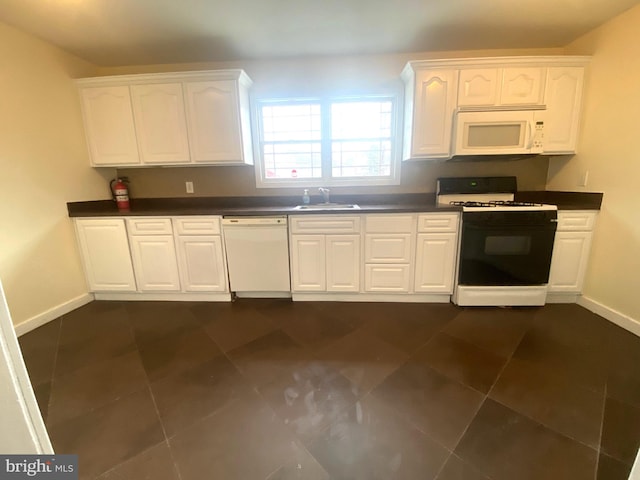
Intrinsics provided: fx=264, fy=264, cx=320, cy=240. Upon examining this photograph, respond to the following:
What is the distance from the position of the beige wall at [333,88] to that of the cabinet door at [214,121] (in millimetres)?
364

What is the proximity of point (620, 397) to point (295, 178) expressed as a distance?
3.02 meters

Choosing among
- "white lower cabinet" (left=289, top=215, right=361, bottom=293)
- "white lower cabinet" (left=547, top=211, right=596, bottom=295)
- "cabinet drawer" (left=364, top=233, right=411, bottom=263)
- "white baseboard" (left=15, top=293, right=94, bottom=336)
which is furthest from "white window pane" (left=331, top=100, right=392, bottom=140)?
"white baseboard" (left=15, top=293, right=94, bottom=336)

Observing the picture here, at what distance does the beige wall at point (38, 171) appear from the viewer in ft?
7.01

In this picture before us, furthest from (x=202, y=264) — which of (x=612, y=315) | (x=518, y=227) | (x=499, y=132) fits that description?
(x=612, y=315)

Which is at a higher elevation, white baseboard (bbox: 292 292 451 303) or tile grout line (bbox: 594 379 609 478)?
white baseboard (bbox: 292 292 451 303)

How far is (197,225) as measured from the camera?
2.61 metres

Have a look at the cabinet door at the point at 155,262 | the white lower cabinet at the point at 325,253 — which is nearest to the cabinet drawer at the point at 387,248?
the white lower cabinet at the point at 325,253

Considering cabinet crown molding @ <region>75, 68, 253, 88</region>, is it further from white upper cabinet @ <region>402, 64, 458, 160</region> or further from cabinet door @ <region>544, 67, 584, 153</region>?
cabinet door @ <region>544, 67, 584, 153</region>

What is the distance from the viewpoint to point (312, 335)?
6.93 feet

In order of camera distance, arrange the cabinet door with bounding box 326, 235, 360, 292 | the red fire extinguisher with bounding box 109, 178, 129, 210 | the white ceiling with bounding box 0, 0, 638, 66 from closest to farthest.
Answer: the white ceiling with bounding box 0, 0, 638, 66 → the cabinet door with bounding box 326, 235, 360, 292 → the red fire extinguisher with bounding box 109, 178, 129, 210

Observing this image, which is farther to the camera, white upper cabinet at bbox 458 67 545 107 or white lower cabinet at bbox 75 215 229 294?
white lower cabinet at bbox 75 215 229 294

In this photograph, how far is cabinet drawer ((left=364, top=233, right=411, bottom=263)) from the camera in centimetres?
252

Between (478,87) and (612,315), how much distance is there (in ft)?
7.56

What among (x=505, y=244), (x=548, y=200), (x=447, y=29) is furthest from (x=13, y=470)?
(x=548, y=200)
